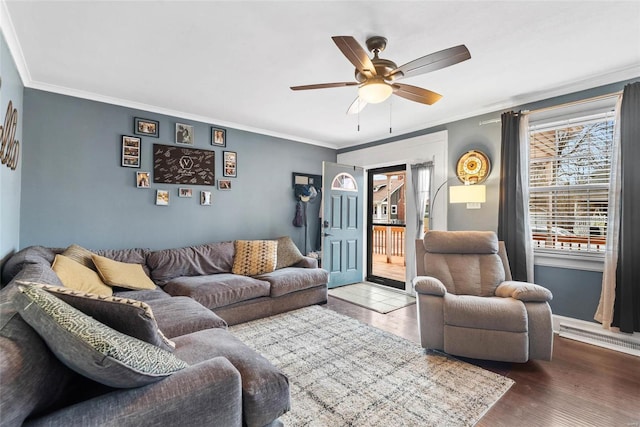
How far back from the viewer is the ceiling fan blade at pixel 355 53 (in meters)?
1.64

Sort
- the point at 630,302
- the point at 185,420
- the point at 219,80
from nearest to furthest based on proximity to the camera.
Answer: the point at 185,420 < the point at 630,302 < the point at 219,80

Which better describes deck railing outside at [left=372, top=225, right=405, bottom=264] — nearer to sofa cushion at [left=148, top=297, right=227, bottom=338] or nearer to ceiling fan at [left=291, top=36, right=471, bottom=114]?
ceiling fan at [left=291, top=36, right=471, bottom=114]

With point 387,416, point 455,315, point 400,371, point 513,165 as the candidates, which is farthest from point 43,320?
point 513,165

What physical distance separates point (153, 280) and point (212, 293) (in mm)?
827

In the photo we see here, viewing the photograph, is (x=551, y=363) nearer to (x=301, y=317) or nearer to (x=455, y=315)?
(x=455, y=315)

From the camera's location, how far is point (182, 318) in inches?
80.4

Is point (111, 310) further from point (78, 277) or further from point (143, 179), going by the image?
point (143, 179)

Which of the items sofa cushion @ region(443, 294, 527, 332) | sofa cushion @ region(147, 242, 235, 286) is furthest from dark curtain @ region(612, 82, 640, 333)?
sofa cushion @ region(147, 242, 235, 286)

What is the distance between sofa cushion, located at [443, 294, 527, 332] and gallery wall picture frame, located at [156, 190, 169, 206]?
3335mm

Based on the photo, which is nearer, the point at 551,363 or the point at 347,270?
the point at 551,363

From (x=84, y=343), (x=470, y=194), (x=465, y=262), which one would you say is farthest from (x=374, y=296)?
(x=84, y=343)

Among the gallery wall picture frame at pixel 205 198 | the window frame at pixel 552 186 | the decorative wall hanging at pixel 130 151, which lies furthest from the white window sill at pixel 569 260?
the decorative wall hanging at pixel 130 151

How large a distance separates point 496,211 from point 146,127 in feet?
14.1

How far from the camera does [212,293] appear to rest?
292 cm
